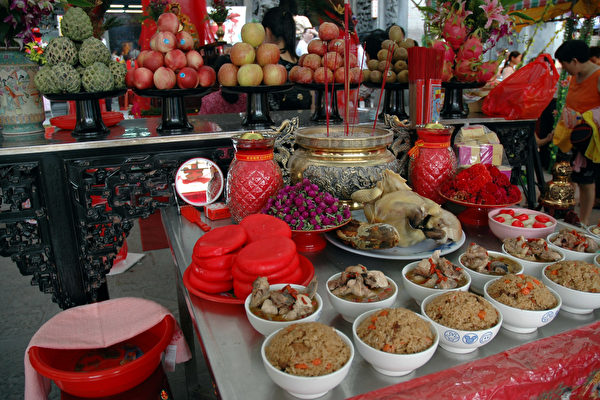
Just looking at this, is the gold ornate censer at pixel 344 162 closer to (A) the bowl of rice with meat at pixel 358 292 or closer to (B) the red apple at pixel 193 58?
(A) the bowl of rice with meat at pixel 358 292

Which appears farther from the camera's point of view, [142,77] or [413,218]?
[142,77]

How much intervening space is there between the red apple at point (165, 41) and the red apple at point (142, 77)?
0.09 meters

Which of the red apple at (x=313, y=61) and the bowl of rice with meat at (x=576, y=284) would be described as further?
the red apple at (x=313, y=61)

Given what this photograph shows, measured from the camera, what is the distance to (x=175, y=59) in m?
1.44

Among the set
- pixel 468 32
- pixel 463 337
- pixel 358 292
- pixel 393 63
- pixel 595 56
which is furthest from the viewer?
pixel 595 56

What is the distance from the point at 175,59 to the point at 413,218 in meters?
0.96

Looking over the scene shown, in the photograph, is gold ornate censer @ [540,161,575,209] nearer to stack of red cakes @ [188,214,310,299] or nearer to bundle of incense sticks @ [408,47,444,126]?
bundle of incense sticks @ [408,47,444,126]

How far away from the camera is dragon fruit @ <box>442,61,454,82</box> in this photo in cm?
181

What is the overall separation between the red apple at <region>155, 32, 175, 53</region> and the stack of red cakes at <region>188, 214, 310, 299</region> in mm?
791

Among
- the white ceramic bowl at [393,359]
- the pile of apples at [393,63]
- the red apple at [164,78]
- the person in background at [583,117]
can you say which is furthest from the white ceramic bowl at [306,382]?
the person in background at [583,117]

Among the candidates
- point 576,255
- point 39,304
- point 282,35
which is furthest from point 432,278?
point 39,304

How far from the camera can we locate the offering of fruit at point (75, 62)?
1343 millimetres

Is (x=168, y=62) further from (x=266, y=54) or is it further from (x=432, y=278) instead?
(x=432, y=278)

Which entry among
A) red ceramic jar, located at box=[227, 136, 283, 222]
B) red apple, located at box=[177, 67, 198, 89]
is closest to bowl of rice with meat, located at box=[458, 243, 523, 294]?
red ceramic jar, located at box=[227, 136, 283, 222]
